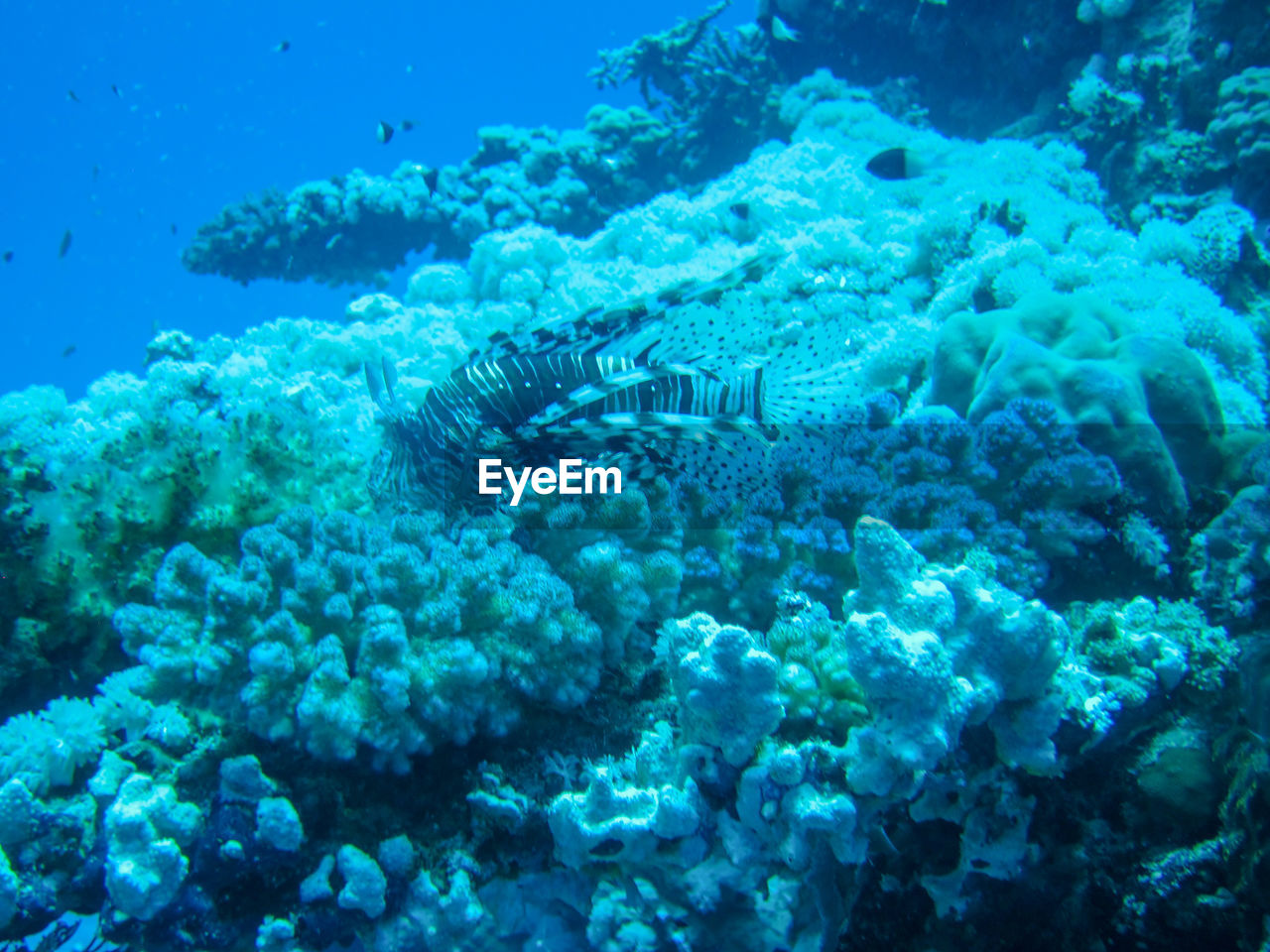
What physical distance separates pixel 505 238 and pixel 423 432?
393 cm

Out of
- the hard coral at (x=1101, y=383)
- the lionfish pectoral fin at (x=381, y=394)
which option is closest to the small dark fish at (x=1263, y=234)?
the hard coral at (x=1101, y=383)

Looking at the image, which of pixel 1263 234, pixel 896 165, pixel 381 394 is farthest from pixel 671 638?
pixel 1263 234

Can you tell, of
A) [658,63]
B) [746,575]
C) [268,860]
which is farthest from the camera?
[658,63]

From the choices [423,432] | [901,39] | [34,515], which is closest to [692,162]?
[901,39]

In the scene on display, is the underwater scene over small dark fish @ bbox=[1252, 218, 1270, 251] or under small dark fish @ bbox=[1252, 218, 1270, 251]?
under

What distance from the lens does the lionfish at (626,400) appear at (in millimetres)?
2770

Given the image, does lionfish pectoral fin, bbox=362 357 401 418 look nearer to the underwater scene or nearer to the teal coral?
the underwater scene

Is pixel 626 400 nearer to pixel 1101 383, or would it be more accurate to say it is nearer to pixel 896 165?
pixel 1101 383

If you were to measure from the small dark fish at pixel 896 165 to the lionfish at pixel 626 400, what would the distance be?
12.1ft

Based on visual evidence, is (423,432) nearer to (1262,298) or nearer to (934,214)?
(934,214)

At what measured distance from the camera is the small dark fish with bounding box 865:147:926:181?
20.1ft

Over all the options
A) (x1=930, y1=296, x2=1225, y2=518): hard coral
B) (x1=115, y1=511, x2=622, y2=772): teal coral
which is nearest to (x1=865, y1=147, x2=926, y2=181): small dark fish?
(x1=930, y1=296, x2=1225, y2=518): hard coral

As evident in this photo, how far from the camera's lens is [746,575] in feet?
8.70

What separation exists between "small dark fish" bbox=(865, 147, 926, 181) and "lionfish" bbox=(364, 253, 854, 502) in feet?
12.1
